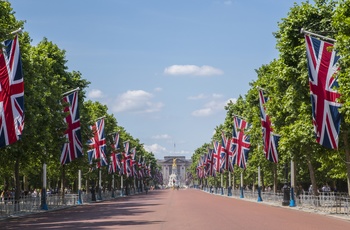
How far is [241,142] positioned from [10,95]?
118 feet

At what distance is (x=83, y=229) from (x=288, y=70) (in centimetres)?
1828

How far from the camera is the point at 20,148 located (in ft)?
131

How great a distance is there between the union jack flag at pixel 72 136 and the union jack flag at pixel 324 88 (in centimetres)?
2346

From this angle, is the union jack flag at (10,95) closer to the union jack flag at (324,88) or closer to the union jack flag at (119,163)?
the union jack flag at (324,88)

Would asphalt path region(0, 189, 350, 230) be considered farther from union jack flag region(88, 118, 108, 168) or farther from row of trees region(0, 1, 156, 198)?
union jack flag region(88, 118, 108, 168)

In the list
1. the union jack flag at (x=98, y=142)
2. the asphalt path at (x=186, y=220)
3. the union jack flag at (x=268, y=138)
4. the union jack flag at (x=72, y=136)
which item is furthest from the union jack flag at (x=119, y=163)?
the asphalt path at (x=186, y=220)

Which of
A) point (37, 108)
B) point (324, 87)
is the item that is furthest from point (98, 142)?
point (324, 87)

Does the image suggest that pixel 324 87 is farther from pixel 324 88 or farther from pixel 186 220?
pixel 186 220

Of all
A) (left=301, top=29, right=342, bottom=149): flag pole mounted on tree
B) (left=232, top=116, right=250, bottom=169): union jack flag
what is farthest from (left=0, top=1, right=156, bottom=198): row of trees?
(left=232, top=116, right=250, bottom=169): union jack flag

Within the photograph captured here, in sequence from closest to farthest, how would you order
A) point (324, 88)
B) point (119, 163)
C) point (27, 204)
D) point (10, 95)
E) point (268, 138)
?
1. point (324, 88)
2. point (10, 95)
3. point (268, 138)
4. point (27, 204)
5. point (119, 163)

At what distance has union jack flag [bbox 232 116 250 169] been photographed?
6125cm

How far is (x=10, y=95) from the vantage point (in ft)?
95.4

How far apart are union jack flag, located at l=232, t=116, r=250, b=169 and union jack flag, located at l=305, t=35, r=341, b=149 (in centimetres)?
3199

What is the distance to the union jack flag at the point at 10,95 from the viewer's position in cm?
2869
